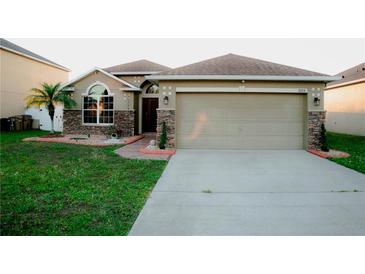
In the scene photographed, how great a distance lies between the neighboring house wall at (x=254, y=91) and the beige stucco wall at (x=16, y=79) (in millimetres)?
13449

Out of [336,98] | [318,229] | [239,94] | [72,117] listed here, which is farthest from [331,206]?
[336,98]

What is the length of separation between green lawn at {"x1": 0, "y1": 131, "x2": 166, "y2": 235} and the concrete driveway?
0.39 meters

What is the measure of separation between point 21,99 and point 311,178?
67.6 ft

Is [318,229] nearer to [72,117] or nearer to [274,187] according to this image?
[274,187]

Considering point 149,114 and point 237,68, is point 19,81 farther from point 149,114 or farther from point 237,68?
point 237,68

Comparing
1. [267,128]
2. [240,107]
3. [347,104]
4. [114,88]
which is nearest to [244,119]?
[240,107]

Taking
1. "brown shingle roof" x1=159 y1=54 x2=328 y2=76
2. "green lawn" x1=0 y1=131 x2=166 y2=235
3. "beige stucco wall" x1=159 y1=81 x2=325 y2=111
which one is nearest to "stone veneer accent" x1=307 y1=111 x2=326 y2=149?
"beige stucco wall" x1=159 y1=81 x2=325 y2=111

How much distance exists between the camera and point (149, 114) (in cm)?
1805

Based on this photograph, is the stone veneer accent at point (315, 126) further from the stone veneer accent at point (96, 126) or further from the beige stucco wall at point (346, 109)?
the stone veneer accent at point (96, 126)

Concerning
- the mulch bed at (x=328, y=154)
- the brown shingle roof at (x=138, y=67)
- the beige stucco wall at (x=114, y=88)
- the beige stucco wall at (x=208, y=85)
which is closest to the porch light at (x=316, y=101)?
the beige stucco wall at (x=208, y=85)

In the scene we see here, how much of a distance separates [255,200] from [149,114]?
13278 millimetres

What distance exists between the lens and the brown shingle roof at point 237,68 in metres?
11.6

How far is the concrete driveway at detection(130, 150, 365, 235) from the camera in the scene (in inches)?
165

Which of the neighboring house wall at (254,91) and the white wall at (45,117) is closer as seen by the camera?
the neighboring house wall at (254,91)
